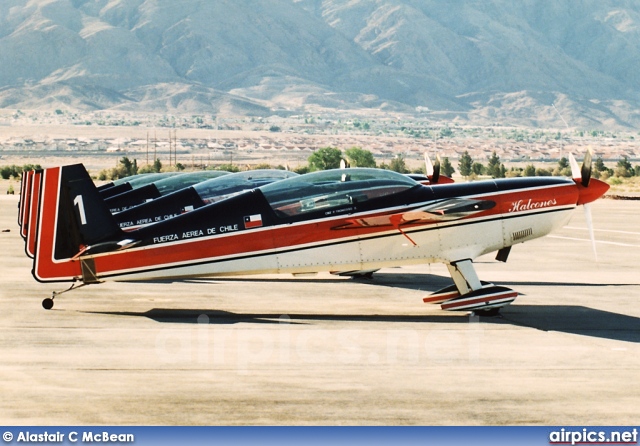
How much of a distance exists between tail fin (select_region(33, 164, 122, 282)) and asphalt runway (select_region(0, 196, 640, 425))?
73 centimetres

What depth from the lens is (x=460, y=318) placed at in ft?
53.8

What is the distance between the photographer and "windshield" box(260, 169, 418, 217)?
54.2 feet

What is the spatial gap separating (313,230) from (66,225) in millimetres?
3563

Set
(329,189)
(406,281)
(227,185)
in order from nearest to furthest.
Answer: (329,189)
(227,185)
(406,281)

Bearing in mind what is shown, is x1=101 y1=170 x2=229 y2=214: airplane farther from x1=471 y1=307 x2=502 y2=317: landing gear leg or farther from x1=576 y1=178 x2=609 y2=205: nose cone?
x1=576 y1=178 x2=609 y2=205: nose cone

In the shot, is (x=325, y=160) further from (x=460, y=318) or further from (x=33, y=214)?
(x=460, y=318)

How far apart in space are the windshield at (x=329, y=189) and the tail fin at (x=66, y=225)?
2.43m

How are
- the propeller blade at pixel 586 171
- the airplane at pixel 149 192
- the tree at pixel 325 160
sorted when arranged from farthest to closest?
the tree at pixel 325 160 → the airplane at pixel 149 192 → the propeller blade at pixel 586 171

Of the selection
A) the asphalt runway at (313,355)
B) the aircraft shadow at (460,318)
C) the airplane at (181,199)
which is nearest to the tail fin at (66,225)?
the asphalt runway at (313,355)

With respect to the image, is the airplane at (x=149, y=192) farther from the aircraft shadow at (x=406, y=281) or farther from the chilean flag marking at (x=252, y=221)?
the chilean flag marking at (x=252, y=221)

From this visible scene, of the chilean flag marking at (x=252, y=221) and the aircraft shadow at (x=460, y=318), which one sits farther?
the chilean flag marking at (x=252, y=221)

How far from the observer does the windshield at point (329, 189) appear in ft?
54.2

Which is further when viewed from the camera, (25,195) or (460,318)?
(25,195)

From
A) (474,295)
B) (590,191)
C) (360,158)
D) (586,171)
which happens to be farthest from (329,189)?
(360,158)
